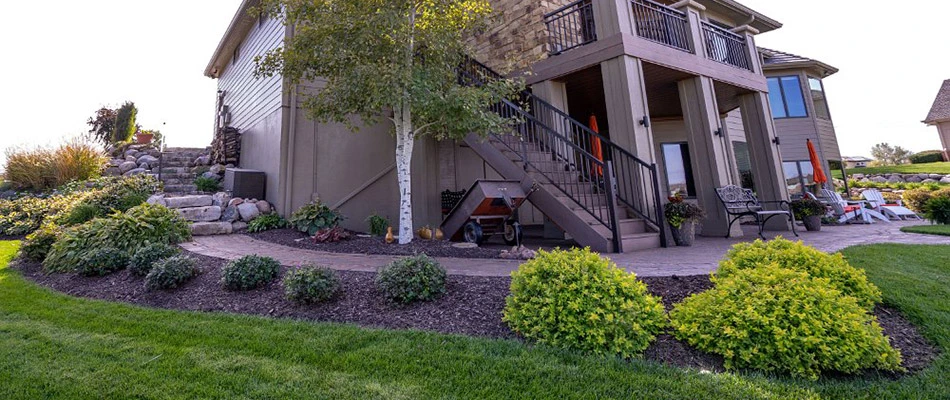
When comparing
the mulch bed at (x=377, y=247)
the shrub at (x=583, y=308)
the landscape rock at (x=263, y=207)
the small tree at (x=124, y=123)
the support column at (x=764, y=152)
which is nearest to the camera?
the shrub at (x=583, y=308)

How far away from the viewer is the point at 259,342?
224 centimetres

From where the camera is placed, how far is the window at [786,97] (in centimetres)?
1252

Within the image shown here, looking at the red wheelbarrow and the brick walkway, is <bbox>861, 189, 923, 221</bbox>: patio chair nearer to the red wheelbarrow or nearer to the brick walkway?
the brick walkway

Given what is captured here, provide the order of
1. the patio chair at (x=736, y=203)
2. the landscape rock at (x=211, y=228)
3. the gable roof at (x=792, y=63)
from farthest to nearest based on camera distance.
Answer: the gable roof at (x=792, y=63) < the landscape rock at (x=211, y=228) < the patio chair at (x=736, y=203)

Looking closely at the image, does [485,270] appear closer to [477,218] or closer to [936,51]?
[477,218]

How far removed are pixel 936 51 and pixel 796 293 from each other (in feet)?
80.4

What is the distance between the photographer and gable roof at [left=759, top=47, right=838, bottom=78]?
1223cm

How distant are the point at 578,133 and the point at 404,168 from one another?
3121mm

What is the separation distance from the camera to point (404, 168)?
5.54 meters

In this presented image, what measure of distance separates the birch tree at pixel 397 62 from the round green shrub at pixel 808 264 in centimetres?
335

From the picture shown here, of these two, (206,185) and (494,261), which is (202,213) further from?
(494,261)

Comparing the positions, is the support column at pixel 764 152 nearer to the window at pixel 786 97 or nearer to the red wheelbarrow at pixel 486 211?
the red wheelbarrow at pixel 486 211

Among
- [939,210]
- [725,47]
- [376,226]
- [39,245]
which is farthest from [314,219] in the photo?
[939,210]

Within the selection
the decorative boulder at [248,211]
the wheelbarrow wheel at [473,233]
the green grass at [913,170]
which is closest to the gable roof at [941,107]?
the green grass at [913,170]
